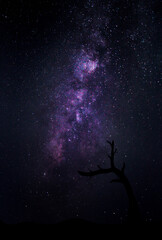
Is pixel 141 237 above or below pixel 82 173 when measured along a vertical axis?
below

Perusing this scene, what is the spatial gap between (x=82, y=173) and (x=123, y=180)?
143cm

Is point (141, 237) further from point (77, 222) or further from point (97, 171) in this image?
point (97, 171)

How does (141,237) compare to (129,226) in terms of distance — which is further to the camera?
(129,226)

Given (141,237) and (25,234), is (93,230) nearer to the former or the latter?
(141,237)

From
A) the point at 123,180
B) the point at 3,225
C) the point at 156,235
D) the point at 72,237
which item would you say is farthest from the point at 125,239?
the point at 3,225

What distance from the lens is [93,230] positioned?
4695 millimetres

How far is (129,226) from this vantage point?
509 cm

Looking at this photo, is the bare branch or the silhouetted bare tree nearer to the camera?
the silhouetted bare tree

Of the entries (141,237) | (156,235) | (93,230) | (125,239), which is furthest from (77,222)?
(156,235)

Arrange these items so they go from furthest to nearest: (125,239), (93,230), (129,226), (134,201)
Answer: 1. (134,201)
2. (129,226)
3. (93,230)
4. (125,239)

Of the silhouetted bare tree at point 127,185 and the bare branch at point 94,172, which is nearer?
the silhouetted bare tree at point 127,185

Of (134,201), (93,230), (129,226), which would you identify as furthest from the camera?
(134,201)

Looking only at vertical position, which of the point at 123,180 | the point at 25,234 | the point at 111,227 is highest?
the point at 123,180

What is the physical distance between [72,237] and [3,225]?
6.54 ft
